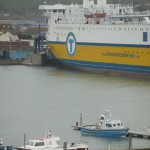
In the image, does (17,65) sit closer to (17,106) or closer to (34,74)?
(34,74)

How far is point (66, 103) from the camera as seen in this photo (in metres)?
23.7

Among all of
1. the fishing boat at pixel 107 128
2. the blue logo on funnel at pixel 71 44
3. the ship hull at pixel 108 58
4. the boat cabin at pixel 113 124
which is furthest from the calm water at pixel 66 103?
the blue logo on funnel at pixel 71 44

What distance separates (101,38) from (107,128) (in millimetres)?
14649

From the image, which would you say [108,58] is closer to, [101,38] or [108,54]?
[108,54]

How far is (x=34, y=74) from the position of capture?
32.3 m

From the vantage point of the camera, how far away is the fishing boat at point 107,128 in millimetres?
18969

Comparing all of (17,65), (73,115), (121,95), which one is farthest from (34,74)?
(73,115)

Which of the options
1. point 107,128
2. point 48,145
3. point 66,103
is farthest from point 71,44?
point 48,145

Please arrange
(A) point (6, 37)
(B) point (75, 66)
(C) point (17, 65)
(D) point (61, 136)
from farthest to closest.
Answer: (A) point (6, 37)
(C) point (17, 65)
(B) point (75, 66)
(D) point (61, 136)

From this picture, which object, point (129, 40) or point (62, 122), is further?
point (129, 40)

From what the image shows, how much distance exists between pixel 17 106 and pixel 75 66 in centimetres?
1198

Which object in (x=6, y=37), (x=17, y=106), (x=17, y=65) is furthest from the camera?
(x=6, y=37)

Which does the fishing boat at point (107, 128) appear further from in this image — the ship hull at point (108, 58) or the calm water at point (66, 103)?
the ship hull at point (108, 58)

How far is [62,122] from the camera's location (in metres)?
20.7
